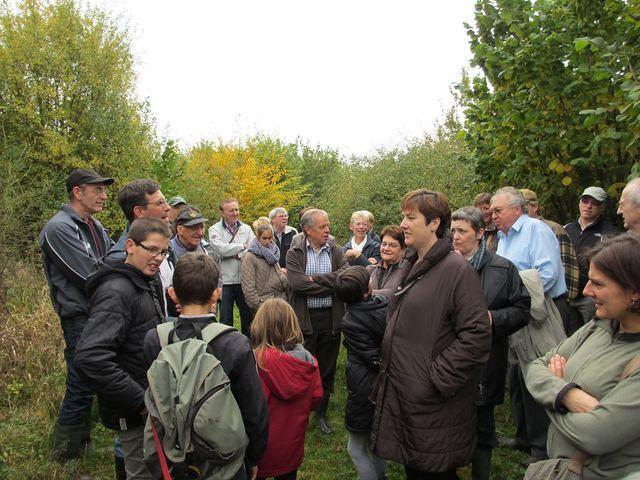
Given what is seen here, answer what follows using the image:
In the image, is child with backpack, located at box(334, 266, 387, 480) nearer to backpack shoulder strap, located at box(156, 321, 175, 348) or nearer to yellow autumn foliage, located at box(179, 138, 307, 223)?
backpack shoulder strap, located at box(156, 321, 175, 348)

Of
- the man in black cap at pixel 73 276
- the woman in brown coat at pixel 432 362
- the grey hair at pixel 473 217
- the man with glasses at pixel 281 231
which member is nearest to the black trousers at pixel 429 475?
the woman in brown coat at pixel 432 362

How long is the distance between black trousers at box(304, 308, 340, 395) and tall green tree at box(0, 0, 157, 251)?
27.3 ft

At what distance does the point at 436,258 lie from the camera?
3299 mm

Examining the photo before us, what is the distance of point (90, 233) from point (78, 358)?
203cm

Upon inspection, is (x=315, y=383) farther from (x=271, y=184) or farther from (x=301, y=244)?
(x=271, y=184)

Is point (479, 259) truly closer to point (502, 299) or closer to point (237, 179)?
point (502, 299)

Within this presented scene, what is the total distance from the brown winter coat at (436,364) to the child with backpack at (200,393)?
922 mm

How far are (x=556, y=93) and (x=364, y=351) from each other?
3.63 metres

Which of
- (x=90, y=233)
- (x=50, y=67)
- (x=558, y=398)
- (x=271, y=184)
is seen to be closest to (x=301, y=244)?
(x=90, y=233)

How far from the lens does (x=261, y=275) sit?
6.55 metres

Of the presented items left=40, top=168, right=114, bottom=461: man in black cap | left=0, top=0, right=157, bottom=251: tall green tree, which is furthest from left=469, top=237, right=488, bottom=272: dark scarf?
left=0, top=0, right=157, bottom=251: tall green tree

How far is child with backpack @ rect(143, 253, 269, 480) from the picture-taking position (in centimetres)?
249

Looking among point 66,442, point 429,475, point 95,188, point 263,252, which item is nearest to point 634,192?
point 429,475

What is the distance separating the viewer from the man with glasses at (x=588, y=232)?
5.44 metres
